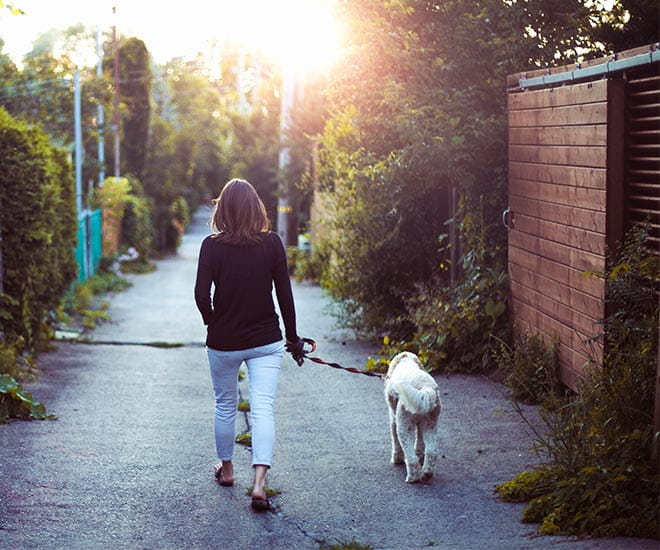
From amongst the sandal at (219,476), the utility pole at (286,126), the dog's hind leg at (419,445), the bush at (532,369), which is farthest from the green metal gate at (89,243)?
the dog's hind leg at (419,445)

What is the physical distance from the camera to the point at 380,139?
12.5 m

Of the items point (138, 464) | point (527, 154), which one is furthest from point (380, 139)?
point (138, 464)

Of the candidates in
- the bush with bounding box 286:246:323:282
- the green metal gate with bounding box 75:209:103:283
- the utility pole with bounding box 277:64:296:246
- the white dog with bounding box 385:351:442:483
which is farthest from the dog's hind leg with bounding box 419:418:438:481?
the utility pole with bounding box 277:64:296:246

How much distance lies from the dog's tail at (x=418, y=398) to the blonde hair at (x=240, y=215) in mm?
1283

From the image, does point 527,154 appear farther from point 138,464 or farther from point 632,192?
point 138,464

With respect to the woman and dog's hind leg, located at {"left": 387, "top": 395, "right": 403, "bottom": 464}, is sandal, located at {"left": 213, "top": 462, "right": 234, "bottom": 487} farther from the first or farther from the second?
dog's hind leg, located at {"left": 387, "top": 395, "right": 403, "bottom": 464}

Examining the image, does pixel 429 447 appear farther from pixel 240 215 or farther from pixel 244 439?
pixel 240 215

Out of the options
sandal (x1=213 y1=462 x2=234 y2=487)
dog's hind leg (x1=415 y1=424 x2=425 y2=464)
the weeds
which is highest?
dog's hind leg (x1=415 y1=424 x2=425 y2=464)

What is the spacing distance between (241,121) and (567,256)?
27611mm

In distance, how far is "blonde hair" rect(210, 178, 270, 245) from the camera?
6.08m

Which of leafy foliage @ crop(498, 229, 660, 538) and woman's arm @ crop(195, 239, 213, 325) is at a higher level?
woman's arm @ crop(195, 239, 213, 325)

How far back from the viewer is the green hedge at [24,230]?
10.6 meters

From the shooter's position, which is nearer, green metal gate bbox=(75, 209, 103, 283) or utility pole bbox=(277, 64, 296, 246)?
green metal gate bbox=(75, 209, 103, 283)

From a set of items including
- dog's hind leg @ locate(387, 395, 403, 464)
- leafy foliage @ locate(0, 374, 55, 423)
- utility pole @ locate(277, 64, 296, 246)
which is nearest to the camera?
dog's hind leg @ locate(387, 395, 403, 464)
